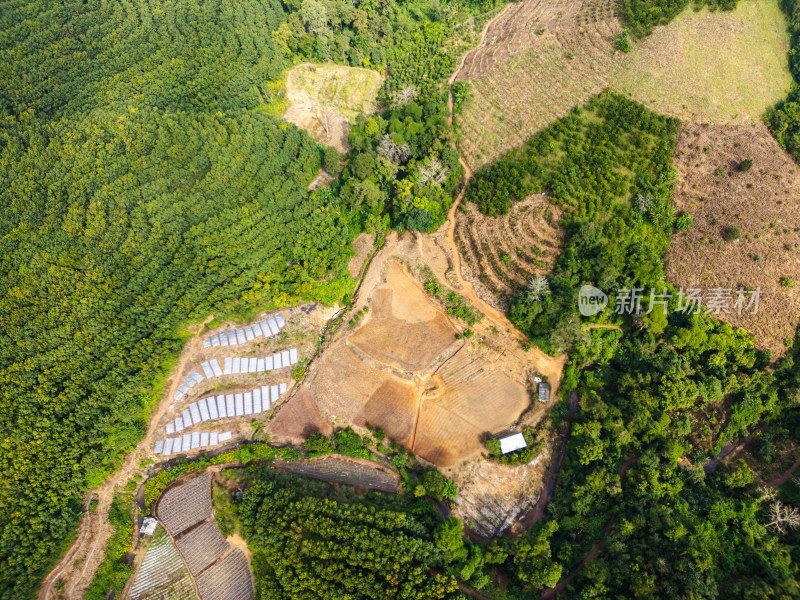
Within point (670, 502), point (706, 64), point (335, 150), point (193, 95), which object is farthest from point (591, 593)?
point (193, 95)

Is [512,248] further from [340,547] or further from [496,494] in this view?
[340,547]

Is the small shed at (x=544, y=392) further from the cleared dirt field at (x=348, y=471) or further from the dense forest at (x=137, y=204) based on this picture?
the dense forest at (x=137, y=204)

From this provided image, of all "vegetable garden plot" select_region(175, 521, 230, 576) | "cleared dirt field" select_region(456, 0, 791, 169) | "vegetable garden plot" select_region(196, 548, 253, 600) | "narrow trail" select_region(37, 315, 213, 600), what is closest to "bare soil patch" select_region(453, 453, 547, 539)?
"vegetable garden plot" select_region(196, 548, 253, 600)

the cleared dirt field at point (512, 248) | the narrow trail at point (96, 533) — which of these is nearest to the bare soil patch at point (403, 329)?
the cleared dirt field at point (512, 248)

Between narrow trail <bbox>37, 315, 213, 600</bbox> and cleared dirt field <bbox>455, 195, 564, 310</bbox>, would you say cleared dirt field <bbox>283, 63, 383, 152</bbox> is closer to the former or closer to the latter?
cleared dirt field <bbox>455, 195, 564, 310</bbox>

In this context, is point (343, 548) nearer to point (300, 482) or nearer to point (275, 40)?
point (300, 482)

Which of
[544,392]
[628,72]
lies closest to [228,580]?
[544,392]

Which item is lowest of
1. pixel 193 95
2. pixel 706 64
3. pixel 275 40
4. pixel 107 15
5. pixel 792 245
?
pixel 792 245
